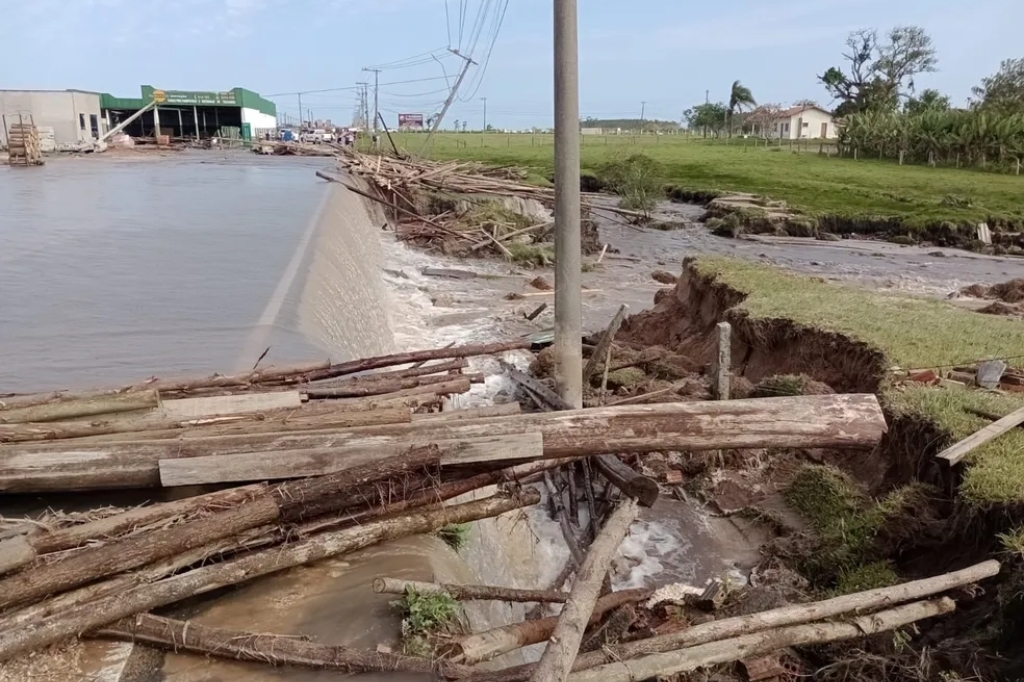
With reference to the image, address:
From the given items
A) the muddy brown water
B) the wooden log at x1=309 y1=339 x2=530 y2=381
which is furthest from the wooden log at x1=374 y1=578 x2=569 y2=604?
the wooden log at x1=309 y1=339 x2=530 y2=381

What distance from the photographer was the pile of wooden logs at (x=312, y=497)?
3.48 meters

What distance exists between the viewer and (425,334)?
14570 millimetres

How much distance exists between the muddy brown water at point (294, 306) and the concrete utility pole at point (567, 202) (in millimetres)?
1478

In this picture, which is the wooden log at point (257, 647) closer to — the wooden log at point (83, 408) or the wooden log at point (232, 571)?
the wooden log at point (232, 571)

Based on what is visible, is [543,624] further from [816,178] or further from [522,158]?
[522,158]

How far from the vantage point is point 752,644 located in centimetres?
384

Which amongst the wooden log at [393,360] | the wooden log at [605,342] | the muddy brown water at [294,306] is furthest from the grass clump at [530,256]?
the wooden log at [393,360]

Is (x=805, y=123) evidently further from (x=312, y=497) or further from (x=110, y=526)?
(x=110, y=526)

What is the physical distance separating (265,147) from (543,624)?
168 feet

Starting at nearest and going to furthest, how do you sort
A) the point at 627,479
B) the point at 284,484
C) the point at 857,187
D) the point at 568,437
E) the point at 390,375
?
the point at 284,484, the point at 568,437, the point at 627,479, the point at 390,375, the point at 857,187

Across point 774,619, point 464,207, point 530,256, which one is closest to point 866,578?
point 774,619

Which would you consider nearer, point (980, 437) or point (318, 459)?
point (318, 459)

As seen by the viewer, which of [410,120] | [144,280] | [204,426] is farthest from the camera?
[410,120]

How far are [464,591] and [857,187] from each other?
36.2m
